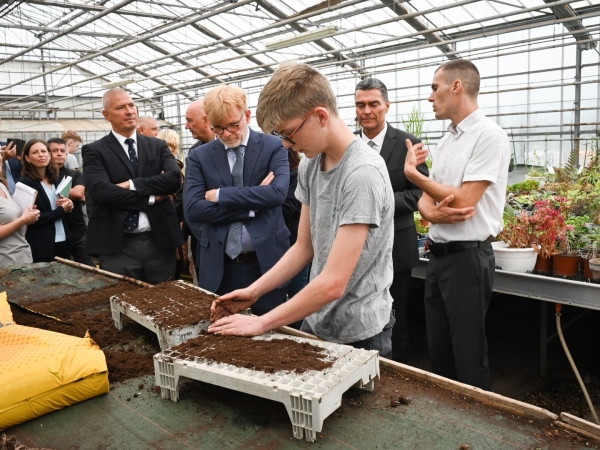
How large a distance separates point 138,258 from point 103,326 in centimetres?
96

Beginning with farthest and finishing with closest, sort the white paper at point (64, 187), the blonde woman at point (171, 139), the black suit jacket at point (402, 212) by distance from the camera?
the blonde woman at point (171, 139) < the white paper at point (64, 187) < the black suit jacket at point (402, 212)

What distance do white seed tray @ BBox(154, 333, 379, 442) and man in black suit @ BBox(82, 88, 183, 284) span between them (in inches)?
59.6

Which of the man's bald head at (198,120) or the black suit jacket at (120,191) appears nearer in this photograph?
the black suit jacket at (120,191)

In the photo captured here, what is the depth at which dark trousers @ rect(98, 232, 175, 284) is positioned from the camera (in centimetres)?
273

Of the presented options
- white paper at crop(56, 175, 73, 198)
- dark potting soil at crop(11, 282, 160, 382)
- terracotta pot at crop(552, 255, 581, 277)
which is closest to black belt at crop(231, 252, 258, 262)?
dark potting soil at crop(11, 282, 160, 382)

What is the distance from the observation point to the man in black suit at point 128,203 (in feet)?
8.80

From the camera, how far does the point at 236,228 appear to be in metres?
2.27

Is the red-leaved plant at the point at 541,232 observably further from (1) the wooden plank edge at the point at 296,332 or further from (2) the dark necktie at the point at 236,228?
(1) the wooden plank edge at the point at 296,332

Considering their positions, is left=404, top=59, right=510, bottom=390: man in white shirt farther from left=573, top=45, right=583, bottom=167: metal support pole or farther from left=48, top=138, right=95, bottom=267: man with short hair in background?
left=573, top=45, right=583, bottom=167: metal support pole

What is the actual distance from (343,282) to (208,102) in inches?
47.4

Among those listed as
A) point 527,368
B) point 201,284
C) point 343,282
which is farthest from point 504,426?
point 527,368

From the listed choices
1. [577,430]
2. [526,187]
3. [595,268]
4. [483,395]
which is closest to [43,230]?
[483,395]

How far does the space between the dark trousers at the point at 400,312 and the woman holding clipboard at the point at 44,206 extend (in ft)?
7.59

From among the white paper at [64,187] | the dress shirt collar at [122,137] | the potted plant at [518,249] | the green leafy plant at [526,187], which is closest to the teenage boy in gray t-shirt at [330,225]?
the potted plant at [518,249]
